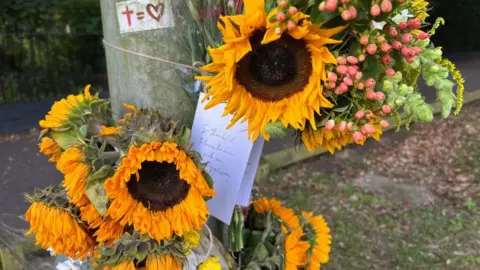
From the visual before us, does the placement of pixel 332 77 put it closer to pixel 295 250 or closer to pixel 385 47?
pixel 385 47

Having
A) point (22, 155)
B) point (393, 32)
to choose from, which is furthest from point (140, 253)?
point (22, 155)

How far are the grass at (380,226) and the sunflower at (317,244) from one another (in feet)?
7.77

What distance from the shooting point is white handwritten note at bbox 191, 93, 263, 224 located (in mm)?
1330

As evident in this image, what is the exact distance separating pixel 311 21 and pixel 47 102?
771 cm

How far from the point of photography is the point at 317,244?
1.75m

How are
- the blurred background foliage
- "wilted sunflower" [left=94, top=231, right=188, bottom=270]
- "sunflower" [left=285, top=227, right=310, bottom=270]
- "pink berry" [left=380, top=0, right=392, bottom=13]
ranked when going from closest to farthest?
"pink berry" [left=380, top=0, right=392, bottom=13] < "wilted sunflower" [left=94, top=231, right=188, bottom=270] < "sunflower" [left=285, top=227, right=310, bottom=270] < the blurred background foliage

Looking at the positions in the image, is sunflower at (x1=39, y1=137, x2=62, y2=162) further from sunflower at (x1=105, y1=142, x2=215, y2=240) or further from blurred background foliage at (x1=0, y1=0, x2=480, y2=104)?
blurred background foliage at (x1=0, y1=0, x2=480, y2=104)

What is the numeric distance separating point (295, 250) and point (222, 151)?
0.48 m

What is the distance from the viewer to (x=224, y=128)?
133 cm

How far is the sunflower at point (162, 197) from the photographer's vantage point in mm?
1134

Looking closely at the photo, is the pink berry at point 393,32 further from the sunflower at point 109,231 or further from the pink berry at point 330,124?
the sunflower at point 109,231

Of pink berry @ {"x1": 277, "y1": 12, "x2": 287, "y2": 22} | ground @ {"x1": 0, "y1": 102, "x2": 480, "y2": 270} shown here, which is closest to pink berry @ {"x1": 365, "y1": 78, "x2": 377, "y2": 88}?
pink berry @ {"x1": 277, "y1": 12, "x2": 287, "y2": 22}

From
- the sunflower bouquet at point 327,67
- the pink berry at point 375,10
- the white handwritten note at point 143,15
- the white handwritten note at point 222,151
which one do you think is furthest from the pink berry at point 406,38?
the white handwritten note at point 143,15

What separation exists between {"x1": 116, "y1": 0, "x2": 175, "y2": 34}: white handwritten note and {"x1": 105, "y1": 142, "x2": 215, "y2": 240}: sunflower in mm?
333
